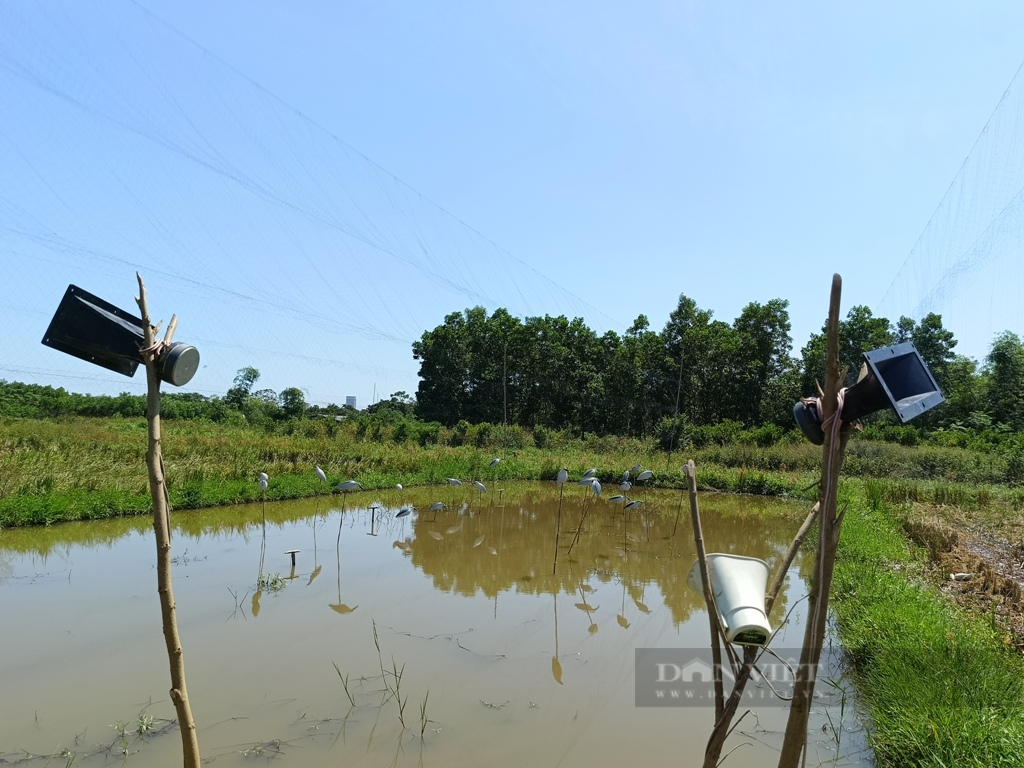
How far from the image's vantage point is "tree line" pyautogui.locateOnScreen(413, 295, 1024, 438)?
24.2 metres

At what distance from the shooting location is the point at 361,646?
555 centimetres

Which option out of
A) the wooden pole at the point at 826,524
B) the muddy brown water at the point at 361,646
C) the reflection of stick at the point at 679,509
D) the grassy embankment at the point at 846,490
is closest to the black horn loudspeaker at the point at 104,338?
the wooden pole at the point at 826,524

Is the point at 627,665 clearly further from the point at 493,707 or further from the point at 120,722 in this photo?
the point at 120,722

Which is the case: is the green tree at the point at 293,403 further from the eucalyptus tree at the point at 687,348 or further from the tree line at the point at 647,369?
the eucalyptus tree at the point at 687,348

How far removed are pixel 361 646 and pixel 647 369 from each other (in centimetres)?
2188

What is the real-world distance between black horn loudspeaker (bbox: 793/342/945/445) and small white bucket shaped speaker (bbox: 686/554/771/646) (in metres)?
0.48

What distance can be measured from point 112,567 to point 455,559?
13.5 feet

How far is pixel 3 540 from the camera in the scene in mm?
8742

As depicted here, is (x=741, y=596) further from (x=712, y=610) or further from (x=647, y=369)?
(x=647, y=369)

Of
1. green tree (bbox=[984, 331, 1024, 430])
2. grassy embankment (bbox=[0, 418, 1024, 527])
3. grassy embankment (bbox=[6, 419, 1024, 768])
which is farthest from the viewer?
green tree (bbox=[984, 331, 1024, 430])

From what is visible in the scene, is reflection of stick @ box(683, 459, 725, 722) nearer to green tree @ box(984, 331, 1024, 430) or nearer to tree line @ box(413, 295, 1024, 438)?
green tree @ box(984, 331, 1024, 430)

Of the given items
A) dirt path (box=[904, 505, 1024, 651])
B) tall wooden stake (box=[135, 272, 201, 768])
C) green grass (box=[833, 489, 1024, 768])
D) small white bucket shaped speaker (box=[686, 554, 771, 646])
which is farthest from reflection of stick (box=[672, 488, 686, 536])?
tall wooden stake (box=[135, 272, 201, 768])

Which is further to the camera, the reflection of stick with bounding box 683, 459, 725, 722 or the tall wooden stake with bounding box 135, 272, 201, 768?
the tall wooden stake with bounding box 135, 272, 201, 768

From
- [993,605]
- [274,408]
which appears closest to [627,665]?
[993,605]
